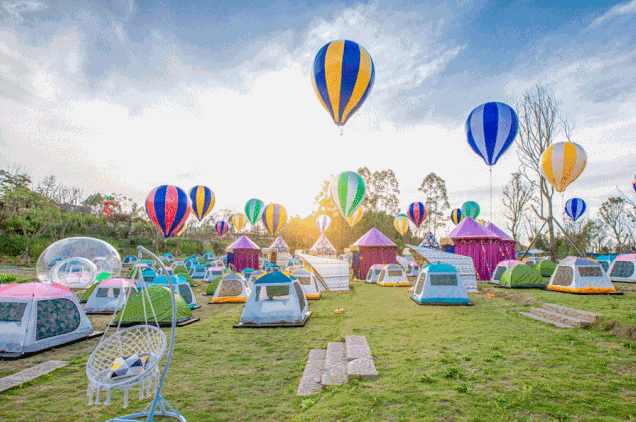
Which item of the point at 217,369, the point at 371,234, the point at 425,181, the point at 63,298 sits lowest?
the point at 217,369

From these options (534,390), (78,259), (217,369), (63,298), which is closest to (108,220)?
(78,259)

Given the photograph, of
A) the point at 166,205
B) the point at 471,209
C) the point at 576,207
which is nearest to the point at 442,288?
the point at 166,205

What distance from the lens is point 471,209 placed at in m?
29.8

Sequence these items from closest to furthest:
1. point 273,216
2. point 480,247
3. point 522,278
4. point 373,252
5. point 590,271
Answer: point 590,271 → point 522,278 → point 480,247 → point 373,252 → point 273,216

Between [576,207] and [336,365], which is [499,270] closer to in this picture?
[576,207]

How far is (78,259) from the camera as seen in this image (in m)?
13.7

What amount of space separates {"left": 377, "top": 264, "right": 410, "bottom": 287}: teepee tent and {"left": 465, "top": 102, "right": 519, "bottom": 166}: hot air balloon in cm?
836

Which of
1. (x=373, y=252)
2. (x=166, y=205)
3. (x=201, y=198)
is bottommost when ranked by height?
(x=373, y=252)

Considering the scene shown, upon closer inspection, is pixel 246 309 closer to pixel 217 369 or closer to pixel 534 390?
pixel 217 369

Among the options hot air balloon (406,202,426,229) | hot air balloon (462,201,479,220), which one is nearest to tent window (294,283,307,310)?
hot air balloon (406,202,426,229)

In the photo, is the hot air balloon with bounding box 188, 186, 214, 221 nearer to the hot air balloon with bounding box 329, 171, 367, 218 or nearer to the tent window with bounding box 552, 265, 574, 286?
the hot air balloon with bounding box 329, 171, 367, 218

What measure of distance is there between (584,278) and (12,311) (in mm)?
18519

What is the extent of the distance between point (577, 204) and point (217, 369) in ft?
95.7

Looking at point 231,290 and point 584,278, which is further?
point 231,290
